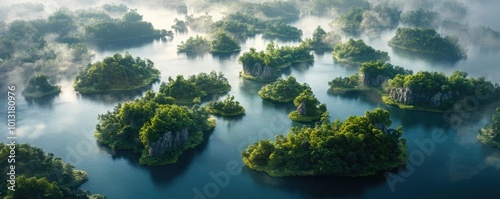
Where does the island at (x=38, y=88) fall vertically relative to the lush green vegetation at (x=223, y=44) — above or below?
below

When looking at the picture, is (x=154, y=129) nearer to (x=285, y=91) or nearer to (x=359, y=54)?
(x=285, y=91)

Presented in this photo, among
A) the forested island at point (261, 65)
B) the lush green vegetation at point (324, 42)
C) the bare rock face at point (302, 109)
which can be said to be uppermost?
the lush green vegetation at point (324, 42)

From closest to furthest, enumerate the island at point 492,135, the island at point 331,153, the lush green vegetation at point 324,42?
the island at point 331,153 < the island at point 492,135 < the lush green vegetation at point 324,42

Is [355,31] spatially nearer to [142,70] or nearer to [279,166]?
[142,70]

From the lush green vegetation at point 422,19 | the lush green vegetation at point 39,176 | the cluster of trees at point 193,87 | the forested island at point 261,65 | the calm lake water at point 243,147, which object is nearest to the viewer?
the lush green vegetation at point 39,176

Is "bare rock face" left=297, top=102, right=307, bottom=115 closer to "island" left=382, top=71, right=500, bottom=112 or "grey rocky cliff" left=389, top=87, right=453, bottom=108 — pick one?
"island" left=382, top=71, right=500, bottom=112

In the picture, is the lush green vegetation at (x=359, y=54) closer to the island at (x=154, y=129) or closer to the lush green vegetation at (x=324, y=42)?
the lush green vegetation at (x=324, y=42)

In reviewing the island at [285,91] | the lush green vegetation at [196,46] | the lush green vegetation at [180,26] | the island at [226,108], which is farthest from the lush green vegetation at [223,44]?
the island at [226,108]
